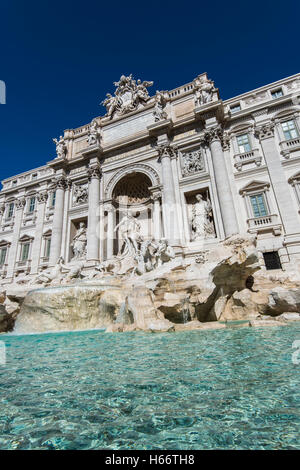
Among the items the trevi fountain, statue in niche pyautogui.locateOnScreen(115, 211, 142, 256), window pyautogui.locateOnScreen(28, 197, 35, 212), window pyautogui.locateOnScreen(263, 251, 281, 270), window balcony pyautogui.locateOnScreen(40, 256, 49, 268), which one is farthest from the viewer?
window pyautogui.locateOnScreen(28, 197, 35, 212)

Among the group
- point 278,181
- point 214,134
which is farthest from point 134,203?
point 278,181

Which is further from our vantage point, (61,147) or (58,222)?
(61,147)

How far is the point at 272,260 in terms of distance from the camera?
14.4 metres

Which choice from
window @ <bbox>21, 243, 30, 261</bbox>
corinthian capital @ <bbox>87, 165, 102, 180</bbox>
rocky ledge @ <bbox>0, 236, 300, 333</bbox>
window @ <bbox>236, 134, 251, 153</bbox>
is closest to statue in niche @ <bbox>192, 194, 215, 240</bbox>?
window @ <bbox>236, 134, 251, 153</bbox>

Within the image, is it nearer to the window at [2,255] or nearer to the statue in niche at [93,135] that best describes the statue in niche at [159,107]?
the statue in niche at [93,135]

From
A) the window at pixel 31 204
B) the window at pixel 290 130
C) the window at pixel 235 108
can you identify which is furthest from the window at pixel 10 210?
the window at pixel 290 130

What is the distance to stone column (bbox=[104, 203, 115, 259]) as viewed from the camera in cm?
1777

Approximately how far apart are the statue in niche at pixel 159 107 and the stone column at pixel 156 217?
6.07 m

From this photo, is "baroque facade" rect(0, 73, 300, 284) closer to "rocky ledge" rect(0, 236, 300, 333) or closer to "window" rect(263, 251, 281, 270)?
"window" rect(263, 251, 281, 270)

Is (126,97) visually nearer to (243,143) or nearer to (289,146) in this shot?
(243,143)

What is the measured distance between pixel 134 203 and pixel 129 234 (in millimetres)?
4285

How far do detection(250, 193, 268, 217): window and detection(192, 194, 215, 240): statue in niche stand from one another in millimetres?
2663

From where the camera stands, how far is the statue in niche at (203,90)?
58.0ft

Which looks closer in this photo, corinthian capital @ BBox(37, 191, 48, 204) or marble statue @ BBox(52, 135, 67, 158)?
marble statue @ BBox(52, 135, 67, 158)
